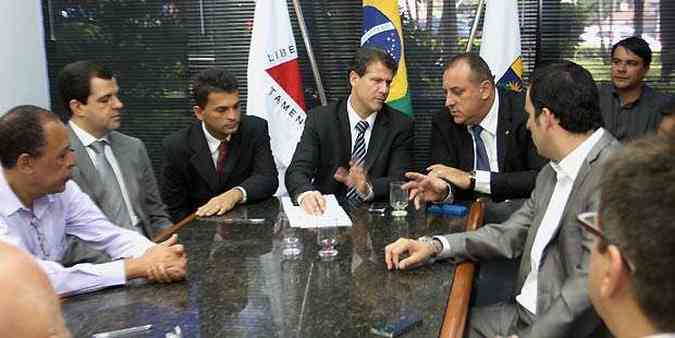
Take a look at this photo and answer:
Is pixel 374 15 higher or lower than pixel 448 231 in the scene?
higher

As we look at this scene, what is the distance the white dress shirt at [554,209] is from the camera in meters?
2.09

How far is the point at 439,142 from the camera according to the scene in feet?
11.3

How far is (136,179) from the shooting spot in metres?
3.12

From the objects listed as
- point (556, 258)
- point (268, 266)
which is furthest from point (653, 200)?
point (268, 266)

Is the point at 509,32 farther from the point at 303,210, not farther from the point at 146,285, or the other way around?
the point at 146,285

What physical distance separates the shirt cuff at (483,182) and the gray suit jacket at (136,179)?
144 cm

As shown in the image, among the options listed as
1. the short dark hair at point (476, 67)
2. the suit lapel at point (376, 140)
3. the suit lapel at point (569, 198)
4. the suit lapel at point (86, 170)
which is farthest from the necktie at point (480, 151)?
the suit lapel at point (86, 170)

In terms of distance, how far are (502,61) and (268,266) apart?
2619mm

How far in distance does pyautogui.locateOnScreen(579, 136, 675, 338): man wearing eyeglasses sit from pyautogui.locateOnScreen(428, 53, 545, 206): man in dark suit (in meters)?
2.15

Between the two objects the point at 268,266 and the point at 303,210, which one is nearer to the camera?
the point at 268,266

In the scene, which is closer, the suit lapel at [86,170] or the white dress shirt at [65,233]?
the white dress shirt at [65,233]

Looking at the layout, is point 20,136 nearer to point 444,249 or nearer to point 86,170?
point 86,170

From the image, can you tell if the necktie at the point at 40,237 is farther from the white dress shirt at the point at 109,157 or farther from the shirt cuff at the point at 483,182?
the shirt cuff at the point at 483,182

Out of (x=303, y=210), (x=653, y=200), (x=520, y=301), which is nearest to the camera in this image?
(x=653, y=200)
